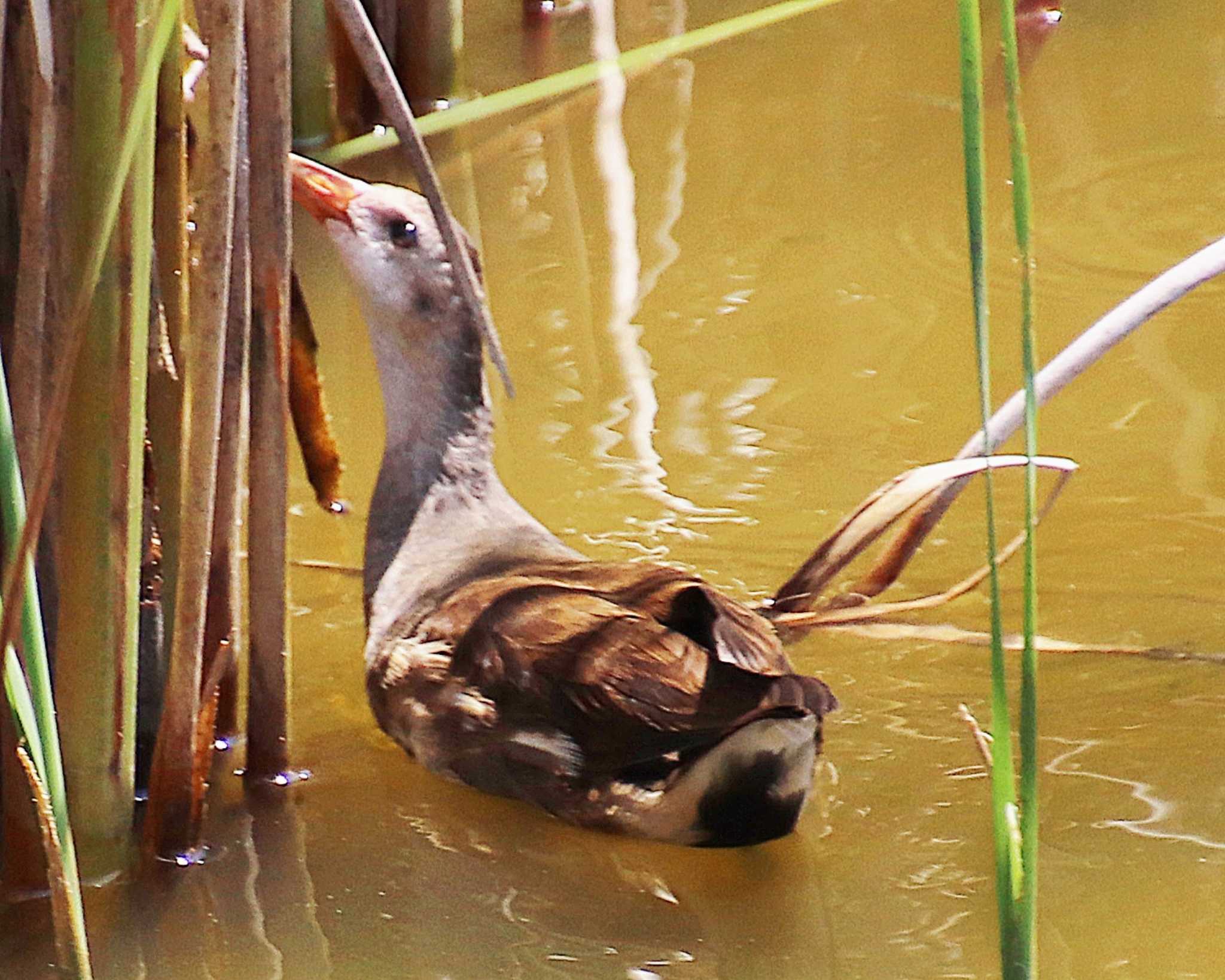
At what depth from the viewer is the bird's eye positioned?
Result: 8.30 ft

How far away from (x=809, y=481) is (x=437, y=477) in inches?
22.2

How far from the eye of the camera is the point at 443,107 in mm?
4383

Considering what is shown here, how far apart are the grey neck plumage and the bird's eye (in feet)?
0.36

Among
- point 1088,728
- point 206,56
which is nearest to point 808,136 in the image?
point 1088,728

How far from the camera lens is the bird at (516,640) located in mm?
1933

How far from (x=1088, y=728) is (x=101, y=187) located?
4.02ft

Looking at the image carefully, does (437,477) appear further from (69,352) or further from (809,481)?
(69,352)

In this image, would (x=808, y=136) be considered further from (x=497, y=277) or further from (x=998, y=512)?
(x=998, y=512)

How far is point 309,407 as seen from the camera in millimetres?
2389

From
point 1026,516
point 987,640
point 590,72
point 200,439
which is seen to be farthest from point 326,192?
point 1026,516

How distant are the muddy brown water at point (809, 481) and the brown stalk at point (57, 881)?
0.88ft

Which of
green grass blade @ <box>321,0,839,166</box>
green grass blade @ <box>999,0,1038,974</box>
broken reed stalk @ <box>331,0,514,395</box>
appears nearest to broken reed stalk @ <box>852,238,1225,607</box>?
green grass blade @ <box>321,0,839,166</box>

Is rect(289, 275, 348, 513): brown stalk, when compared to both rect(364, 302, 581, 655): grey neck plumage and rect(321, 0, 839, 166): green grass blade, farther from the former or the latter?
rect(321, 0, 839, 166): green grass blade

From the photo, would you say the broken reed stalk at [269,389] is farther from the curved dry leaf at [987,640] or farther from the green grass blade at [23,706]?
the curved dry leaf at [987,640]
